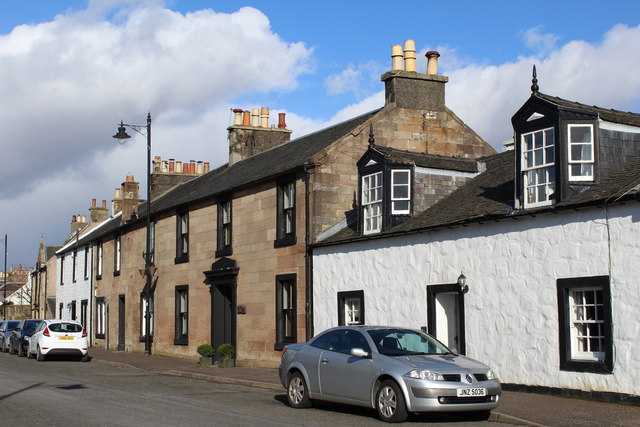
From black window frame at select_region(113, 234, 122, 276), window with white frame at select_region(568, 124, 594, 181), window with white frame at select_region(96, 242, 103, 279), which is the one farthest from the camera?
window with white frame at select_region(96, 242, 103, 279)

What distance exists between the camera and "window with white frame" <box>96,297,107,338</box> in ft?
133

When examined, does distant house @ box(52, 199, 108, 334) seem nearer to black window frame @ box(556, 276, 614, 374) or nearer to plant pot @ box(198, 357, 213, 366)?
plant pot @ box(198, 357, 213, 366)

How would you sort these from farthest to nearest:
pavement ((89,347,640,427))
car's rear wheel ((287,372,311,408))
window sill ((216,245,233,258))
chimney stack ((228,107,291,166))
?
chimney stack ((228,107,291,166)) → window sill ((216,245,233,258)) → car's rear wheel ((287,372,311,408)) → pavement ((89,347,640,427))

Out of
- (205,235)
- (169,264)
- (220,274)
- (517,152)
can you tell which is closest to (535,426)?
(517,152)

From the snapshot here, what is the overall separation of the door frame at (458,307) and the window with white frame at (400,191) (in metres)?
2.78

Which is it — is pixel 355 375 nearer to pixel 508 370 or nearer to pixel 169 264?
pixel 508 370

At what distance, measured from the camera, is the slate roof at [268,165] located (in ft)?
82.5

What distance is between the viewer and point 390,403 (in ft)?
40.2

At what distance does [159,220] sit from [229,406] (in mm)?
20169

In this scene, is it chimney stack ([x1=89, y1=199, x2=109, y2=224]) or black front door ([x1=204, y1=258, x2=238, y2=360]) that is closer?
black front door ([x1=204, y1=258, x2=238, y2=360])

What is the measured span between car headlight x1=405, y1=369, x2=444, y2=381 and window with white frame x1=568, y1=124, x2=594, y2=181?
19.9ft

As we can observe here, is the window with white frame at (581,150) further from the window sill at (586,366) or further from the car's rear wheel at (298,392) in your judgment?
the car's rear wheel at (298,392)

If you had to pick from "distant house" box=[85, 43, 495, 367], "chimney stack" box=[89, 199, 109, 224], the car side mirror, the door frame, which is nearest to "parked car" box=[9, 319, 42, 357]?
"distant house" box=[85, 43, 495, 367]

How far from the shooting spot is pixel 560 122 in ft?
53.0
